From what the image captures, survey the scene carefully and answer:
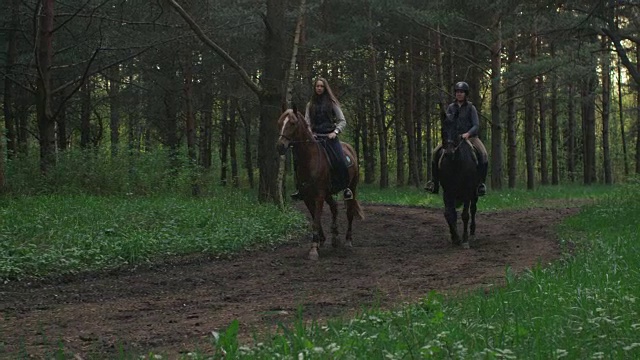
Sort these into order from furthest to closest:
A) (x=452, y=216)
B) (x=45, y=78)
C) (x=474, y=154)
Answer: (x=45, y=78)
(x=474, y=154)
(x=452, y=216)

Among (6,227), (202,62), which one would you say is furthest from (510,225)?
(202,62)

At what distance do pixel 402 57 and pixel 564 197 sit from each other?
→ 14942 mm

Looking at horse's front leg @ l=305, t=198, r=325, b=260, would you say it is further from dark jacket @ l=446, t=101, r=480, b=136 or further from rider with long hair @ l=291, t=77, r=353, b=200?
dark jacket @ l=446, t=101, r=480, b=136

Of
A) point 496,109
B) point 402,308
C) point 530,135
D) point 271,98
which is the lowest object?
point 402,308

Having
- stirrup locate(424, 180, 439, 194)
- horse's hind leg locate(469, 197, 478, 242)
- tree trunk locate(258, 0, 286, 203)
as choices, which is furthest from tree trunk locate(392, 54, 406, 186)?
horse's hind leg locate(469, 197, 478, 242)

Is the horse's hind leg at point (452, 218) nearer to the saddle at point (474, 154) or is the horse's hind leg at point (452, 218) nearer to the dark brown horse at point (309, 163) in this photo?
the saddle at point (474, 154)

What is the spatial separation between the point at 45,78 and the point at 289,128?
1174 cm

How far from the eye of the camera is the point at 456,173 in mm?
12430

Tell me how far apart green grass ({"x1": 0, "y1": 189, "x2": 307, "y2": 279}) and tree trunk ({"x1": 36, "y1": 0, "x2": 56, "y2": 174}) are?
3925 mm

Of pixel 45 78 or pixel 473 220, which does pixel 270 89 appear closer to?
pixel 473 220

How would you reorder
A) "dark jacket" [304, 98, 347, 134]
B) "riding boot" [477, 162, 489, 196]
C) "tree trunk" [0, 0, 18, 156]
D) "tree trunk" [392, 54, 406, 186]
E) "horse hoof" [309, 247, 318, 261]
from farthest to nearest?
"tree trunk" [392, 54, 406, 186], "tree trunk" [0, 0, 18, 156], "riding boot" [477, 162, 489, 196], "dark jacket" [304, 98, 347, 134], "horse hoof" [309, 247, 318, 261]

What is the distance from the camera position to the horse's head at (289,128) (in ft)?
36.2

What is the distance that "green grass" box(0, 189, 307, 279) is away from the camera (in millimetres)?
9617

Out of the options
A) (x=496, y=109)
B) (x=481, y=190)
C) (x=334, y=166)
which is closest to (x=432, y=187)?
(x=481, y=190)
